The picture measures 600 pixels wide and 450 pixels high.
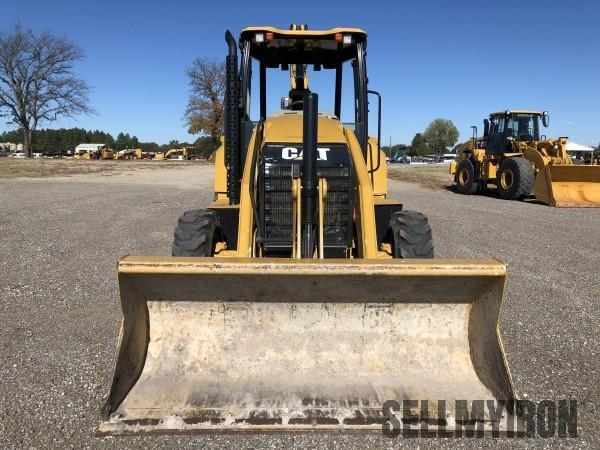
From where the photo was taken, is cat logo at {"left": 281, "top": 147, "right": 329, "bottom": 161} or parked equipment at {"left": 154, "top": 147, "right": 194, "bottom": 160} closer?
cat logo at {"left": 281, "top": 147, "right": 329, "bottom": 161}

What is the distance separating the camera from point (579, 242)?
8.33m

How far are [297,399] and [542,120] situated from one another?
700 inches

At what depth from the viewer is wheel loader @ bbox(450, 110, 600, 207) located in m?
14.1

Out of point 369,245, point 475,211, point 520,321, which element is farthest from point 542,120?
point 369,245

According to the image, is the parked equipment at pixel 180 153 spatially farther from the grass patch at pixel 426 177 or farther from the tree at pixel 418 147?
the tree at pixel 418 147

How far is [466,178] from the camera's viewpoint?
61.5ft

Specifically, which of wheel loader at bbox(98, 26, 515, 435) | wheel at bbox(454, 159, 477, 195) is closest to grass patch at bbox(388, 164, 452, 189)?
wheel at bbox(454, 159, 477, 195)

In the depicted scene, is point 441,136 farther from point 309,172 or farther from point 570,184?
point 309,172

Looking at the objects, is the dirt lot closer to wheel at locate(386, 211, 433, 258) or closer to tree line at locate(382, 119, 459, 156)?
wheel at locate(386, 211, 433, 258)

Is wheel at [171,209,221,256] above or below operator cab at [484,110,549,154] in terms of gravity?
below

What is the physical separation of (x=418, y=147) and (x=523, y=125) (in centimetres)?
9090

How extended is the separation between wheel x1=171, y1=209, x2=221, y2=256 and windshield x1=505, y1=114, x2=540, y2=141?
15958mm

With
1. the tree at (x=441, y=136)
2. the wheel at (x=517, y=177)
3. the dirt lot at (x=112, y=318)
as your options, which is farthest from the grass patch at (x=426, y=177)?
the tree at (x=441, y=136)

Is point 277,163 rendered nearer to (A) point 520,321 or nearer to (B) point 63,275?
(A) point 520,321
